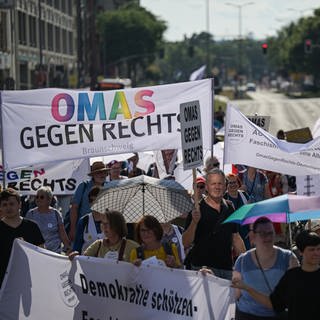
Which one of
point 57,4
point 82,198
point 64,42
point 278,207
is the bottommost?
point 82,198

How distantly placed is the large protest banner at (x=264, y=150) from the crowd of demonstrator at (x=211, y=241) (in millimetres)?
397

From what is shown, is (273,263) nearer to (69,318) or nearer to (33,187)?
(69,318)

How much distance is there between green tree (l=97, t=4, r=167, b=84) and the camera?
119 metres

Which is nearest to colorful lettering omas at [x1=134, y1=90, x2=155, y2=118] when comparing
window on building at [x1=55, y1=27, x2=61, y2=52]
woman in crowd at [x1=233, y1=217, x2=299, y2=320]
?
woman in crowd at [x1=233, y1=217, x2=299, y2=320]

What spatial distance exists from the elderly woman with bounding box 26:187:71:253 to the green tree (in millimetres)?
106079

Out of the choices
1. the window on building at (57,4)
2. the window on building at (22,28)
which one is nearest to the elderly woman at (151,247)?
the window on building at (22,28)

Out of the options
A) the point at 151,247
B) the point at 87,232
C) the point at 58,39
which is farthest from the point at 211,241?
the point at 58,39

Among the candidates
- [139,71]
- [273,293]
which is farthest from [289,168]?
[139,71]

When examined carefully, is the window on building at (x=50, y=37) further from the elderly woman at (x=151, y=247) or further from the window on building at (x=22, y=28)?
the elderly woman at (x=151, y=247)

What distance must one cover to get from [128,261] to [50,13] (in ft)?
229

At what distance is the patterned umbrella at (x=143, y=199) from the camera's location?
9.91 meters

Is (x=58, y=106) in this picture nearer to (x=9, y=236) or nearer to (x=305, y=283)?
(x=9, y=236)

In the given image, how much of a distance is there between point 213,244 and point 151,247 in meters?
0.99

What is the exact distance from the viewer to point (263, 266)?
7652 mm
